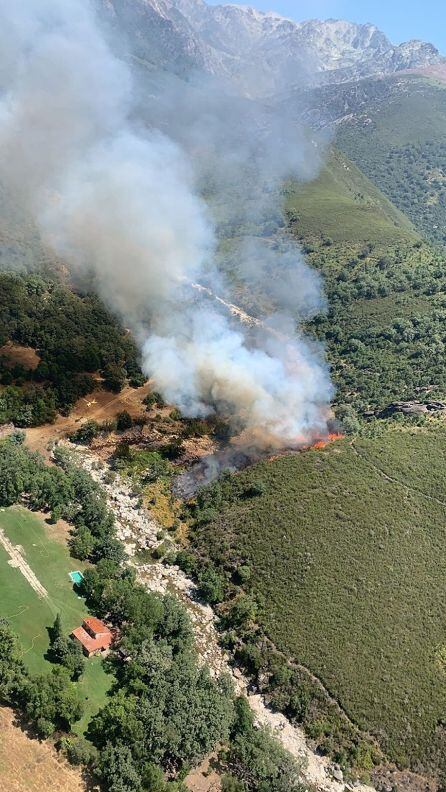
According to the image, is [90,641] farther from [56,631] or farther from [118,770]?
[118,770]

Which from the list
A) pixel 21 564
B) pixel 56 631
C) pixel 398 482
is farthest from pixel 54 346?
pixel 398 482

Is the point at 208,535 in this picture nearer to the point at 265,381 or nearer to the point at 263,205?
the point at 265,381

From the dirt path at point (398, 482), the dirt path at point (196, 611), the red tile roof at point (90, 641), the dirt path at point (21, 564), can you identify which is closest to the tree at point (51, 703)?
the red tile roof at point (90, 641)

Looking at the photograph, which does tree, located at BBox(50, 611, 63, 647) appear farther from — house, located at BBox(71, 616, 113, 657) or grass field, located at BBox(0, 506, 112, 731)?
house, located at BBox(71, 616, 113, 657)

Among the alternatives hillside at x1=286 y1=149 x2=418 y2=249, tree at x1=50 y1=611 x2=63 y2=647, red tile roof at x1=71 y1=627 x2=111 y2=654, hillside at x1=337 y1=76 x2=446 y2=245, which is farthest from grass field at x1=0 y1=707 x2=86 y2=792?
hillside at x1=337 y1=76 x2=446 y2=245

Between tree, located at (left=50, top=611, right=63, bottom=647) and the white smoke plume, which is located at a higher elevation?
the white smoke plume

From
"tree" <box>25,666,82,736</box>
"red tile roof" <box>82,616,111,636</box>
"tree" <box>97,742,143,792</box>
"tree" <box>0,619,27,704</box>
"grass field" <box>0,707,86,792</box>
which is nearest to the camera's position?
"grass field" <box>0,707,86,792</box>

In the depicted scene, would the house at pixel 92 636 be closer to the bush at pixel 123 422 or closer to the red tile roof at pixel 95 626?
the red tile roof at pixel 95 626
